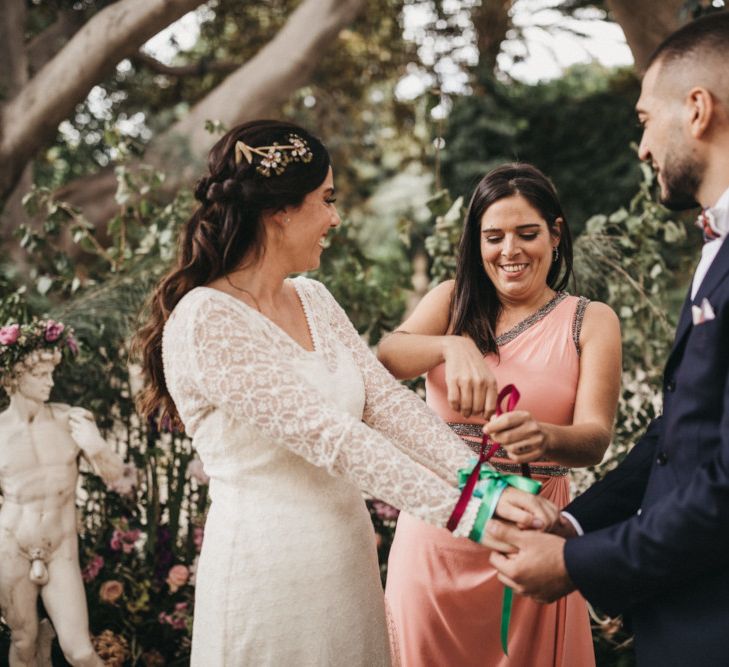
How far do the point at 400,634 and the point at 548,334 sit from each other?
101 centimetres

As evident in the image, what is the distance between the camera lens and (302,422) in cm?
185

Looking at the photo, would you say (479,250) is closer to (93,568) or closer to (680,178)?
(680,178)

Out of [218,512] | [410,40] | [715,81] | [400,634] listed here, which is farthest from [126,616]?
[410,40]

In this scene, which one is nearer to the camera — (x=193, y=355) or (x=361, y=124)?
(x=193, y=355)

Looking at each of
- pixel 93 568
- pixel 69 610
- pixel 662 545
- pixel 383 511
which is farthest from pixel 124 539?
pixel 662 545

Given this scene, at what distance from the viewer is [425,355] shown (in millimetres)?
2361

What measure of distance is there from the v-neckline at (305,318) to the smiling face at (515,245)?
63 cm

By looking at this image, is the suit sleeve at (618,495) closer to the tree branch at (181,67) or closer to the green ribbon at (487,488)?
the green ribbon at (487,488)

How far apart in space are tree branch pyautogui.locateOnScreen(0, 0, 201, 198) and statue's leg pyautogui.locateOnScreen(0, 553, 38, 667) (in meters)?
4.10

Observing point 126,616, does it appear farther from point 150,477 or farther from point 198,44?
point 198,44

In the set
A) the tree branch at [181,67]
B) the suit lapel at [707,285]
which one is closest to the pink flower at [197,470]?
the suit lapel at [707,285]

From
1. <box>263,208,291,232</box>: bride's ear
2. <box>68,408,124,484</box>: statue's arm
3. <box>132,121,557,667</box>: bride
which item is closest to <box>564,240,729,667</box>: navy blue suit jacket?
<box>132,121,557,667</box>: bride

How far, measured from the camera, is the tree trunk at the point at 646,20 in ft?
13.8

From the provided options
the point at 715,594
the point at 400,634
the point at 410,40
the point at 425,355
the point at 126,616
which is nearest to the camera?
the point at 715,594
